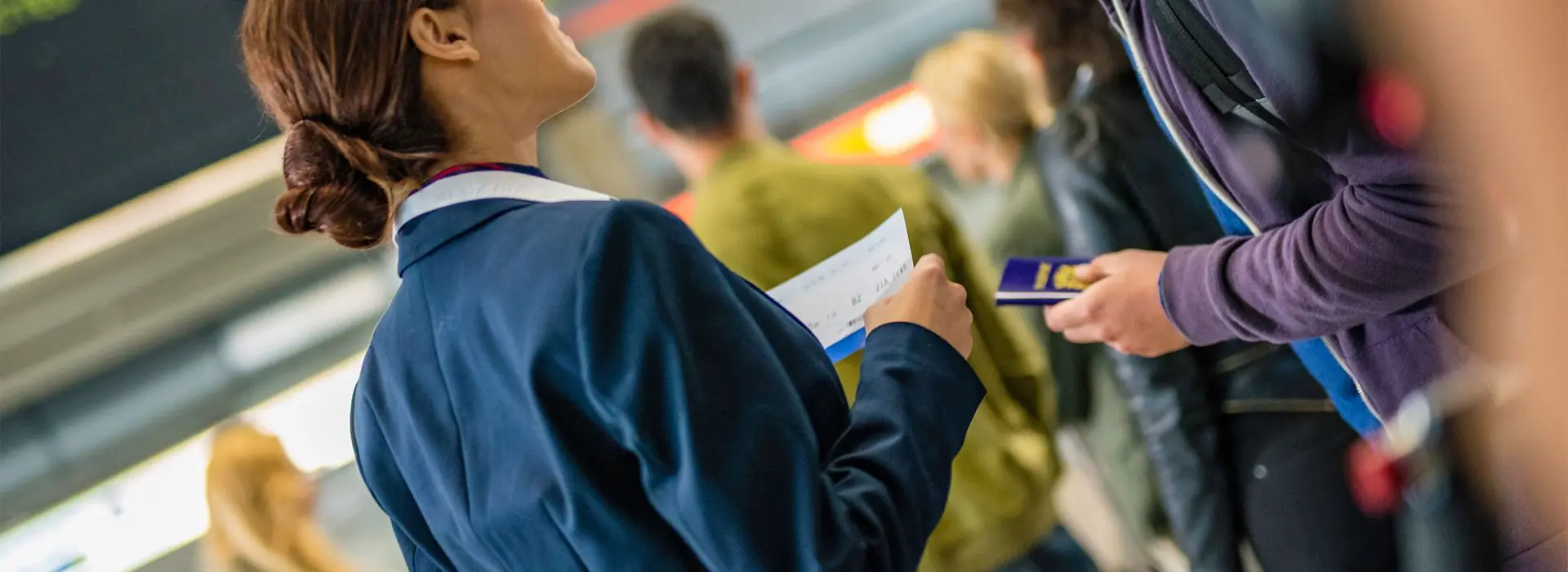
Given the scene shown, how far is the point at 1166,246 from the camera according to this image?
1908 millimetres

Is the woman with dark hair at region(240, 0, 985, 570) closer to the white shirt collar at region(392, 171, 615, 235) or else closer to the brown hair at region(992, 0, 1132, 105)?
the white shirt collar at region(392, 171, 615, 235)

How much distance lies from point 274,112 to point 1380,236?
3.49ft

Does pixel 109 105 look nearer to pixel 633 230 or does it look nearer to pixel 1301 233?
pixel 633 230

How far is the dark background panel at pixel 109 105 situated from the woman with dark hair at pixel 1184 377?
4.52 feet

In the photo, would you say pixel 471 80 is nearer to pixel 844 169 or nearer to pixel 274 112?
pixel 274 112

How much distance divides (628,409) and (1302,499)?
109 centimetres

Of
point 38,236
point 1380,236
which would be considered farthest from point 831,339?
point 38,236

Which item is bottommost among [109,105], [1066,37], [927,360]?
[109,105]

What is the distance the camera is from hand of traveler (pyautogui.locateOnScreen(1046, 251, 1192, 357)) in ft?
4.50

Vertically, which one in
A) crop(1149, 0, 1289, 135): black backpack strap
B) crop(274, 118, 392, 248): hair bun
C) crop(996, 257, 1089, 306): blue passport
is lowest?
crop(996, 257, 1089, 306): blue passport

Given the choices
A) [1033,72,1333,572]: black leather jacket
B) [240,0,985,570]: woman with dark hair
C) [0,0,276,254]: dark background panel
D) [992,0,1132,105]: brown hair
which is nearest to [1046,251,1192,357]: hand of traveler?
[240,0,985,570]: woman with dark hair

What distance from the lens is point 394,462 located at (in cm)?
122

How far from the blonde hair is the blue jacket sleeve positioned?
1679 millimetres

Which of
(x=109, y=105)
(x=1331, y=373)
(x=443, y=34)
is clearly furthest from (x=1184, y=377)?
(x=109, y=105)
